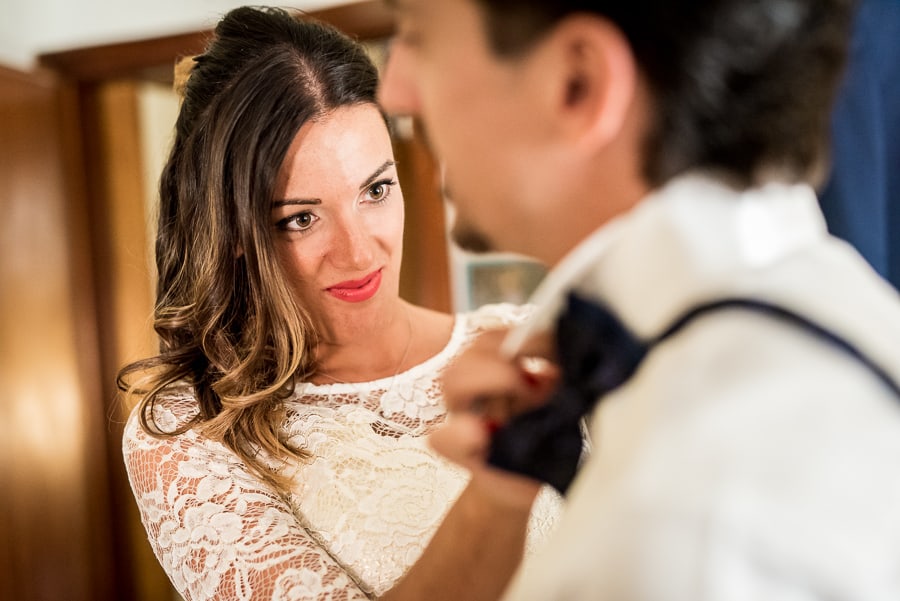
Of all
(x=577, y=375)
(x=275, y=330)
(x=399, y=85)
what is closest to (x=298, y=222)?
(x=275, y=330)

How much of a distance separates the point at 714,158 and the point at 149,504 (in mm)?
682

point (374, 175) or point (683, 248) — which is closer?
point (683, 248)

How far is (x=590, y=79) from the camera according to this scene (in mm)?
347

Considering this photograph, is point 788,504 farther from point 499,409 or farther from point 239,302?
point 239,302

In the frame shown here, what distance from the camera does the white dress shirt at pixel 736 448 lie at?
270 mm

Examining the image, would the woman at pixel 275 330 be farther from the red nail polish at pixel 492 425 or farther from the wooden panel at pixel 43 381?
the wooden panel at pixel 43 381

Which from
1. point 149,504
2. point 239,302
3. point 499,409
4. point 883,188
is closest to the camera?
point 499,409

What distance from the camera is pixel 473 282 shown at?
218cm

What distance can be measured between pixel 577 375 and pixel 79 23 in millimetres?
1921

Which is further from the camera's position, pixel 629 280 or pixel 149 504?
pixel 149 504

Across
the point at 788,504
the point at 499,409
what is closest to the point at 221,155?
the point at 499,409

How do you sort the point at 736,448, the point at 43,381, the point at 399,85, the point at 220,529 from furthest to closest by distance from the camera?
the point at 43,381 < the point at 220,529 < the point at 399,85 < the point at 736,448

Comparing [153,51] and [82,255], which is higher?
[153,51]

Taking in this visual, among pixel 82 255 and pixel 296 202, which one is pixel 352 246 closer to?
pixel 296 202
